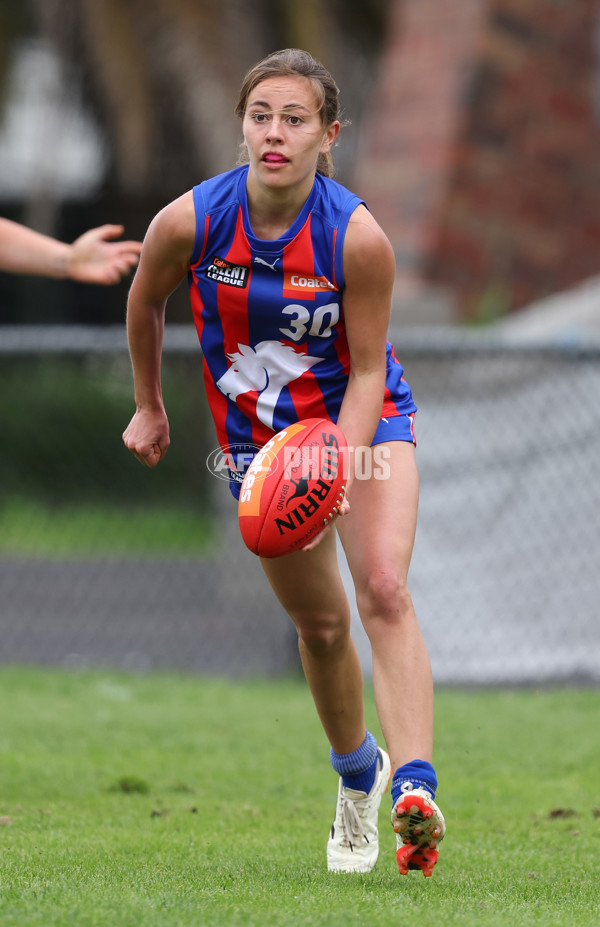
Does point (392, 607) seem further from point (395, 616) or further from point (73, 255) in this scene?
Result: point (73, 255)

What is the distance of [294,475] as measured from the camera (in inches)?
131

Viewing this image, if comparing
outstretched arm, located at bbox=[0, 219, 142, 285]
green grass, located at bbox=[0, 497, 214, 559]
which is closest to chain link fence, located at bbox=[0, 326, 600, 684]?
green grass, located at bbox=[0, 497, 214, 559]

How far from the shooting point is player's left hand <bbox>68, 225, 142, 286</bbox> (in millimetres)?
4227

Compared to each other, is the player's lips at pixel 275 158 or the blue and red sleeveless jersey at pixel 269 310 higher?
the player's lips at pixel 275 158

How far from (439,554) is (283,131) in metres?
4.91

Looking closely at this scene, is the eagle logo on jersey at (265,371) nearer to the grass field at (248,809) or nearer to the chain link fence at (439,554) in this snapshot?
the grass field at (248,809)

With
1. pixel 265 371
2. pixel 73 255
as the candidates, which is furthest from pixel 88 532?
pixel 265 371

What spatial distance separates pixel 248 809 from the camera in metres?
4.75

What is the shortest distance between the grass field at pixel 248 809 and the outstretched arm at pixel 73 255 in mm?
1916

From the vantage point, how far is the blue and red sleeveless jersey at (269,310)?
3.54 m

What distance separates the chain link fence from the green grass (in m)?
0.02

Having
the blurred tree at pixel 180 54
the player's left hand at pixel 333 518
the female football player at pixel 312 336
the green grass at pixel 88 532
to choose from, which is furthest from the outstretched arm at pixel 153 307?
the blurred tree at pixel 180 54

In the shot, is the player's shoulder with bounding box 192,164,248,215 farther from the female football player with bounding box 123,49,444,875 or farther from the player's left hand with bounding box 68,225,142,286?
the player's left hand with bounding box 68,225,142,286

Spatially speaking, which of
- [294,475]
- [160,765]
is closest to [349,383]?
[294,475]
